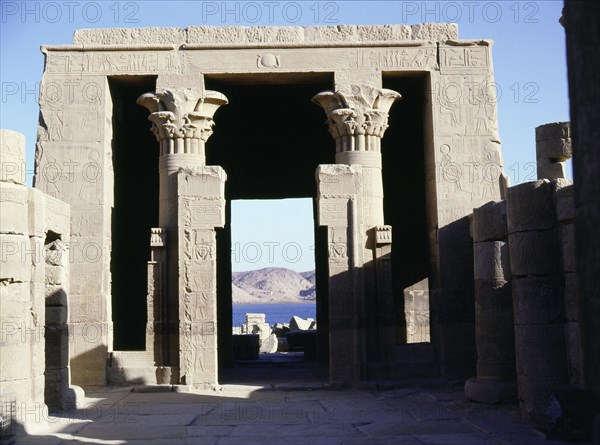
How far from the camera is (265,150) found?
65.9ft

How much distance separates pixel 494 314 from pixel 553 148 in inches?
122

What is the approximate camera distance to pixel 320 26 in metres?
14.4

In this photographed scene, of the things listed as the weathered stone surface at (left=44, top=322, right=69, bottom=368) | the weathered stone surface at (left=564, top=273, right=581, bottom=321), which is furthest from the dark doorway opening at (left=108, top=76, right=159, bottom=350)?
the weathered stone surface at (left=564, top=273, right=581, bottom=321)

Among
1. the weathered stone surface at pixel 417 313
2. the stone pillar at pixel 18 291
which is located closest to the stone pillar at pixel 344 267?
the stone pillar at pixel 18 291

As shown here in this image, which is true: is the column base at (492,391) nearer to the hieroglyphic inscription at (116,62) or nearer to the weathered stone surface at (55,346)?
the weathered stone surface at (55,346)

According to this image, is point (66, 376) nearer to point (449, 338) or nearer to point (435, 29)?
point (449, 338)

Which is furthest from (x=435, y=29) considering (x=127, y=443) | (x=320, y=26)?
(x=127, y=443)

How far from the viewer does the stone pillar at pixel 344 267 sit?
1308cm

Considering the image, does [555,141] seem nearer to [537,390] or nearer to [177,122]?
[537,390]

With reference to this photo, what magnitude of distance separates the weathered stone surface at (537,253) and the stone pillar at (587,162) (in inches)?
194

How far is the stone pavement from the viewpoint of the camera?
8.52 metres

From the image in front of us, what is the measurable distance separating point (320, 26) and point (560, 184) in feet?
22.0

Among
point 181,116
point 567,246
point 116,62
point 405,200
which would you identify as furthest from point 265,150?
point 567,246

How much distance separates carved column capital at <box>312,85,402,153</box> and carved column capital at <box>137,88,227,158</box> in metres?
1.93
